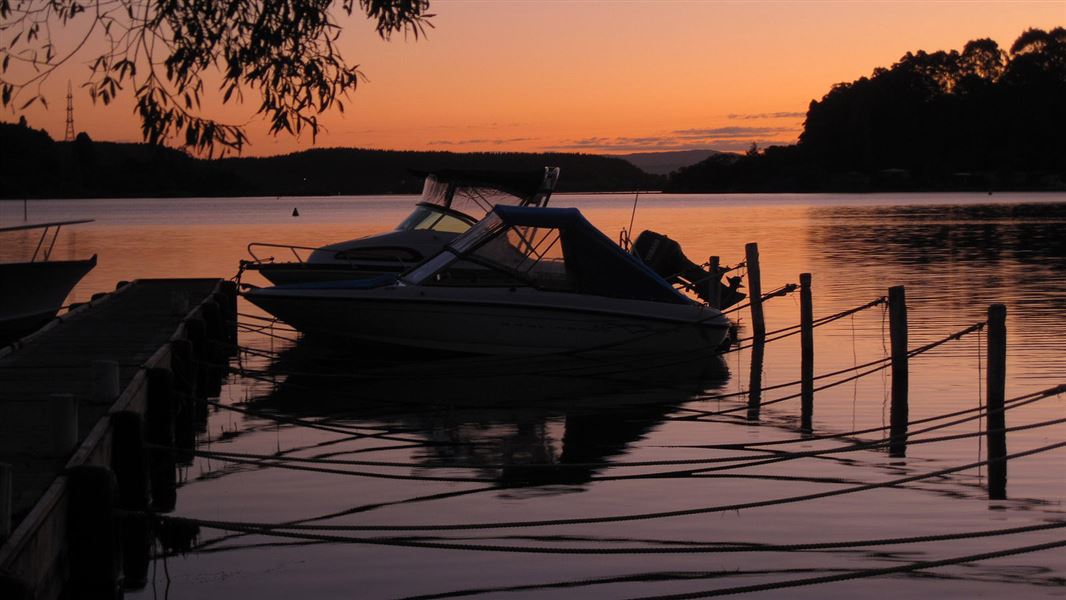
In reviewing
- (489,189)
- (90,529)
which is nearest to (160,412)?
(90,529)

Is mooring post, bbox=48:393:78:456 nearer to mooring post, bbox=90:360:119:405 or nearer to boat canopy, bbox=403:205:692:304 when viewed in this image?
mooring post, bbox=90:360:119:405

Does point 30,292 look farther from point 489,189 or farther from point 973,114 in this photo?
point 973,114

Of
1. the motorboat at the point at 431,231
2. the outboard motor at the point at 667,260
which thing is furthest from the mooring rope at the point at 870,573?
the motorboat at the point at 431,231

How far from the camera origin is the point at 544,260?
1902cm

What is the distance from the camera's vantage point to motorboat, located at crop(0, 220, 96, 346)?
23641mm

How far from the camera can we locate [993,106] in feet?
597

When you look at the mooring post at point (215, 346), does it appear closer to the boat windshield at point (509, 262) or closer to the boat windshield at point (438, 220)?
the boat windshield at point (509, 262)

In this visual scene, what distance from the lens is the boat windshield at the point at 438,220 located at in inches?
973

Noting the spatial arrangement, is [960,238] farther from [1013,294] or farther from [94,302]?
[94,302]

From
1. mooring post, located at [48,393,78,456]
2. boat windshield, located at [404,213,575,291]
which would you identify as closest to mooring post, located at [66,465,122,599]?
mooring post, located at [48,393,78,456]

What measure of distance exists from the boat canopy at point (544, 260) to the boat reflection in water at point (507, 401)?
1.29 meters

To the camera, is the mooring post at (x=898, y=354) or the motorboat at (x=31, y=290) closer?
the mooring post at (x=898, y=354)

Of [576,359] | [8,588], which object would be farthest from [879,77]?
[8,588]

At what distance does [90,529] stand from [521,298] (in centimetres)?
1132
